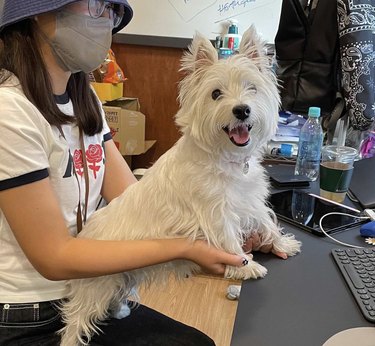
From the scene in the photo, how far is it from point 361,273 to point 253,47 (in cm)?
56

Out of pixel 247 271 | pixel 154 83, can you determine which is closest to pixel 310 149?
pixel 247 271

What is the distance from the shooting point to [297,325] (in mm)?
793

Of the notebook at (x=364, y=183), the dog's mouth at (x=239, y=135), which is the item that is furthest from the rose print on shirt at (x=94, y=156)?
the notebook at (x=364, y=183)

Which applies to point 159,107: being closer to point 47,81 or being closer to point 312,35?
point 312,35

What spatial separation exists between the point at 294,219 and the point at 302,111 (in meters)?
0.94

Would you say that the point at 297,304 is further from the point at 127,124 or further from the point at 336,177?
the point at 127,124

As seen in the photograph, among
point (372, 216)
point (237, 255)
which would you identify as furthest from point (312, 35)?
point (237, 255)

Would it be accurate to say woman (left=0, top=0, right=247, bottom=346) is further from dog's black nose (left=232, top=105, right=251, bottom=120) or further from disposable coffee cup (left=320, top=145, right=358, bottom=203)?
disposable coffee cup (left=320, top=145, right=358, bottom=203)

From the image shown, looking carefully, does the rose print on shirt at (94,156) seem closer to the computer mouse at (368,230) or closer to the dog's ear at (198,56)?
the dog's ear at (198,56)

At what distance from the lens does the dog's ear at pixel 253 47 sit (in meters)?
1.04

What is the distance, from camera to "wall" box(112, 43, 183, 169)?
9.50ft

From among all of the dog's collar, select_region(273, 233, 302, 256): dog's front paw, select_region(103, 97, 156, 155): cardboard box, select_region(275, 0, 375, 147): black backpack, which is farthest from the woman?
select_region(103, 97, 156, 155): cardboard box

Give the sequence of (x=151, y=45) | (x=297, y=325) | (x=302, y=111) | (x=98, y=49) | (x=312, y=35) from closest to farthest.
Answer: (x=297, y=325) → (x=98, y=49) → (x=312, y=35) → (x=302, y=111) → (x=151, y=45)

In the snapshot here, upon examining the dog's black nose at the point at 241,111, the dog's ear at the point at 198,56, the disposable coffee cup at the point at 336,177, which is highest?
the dog's ear at the point at 198,56
